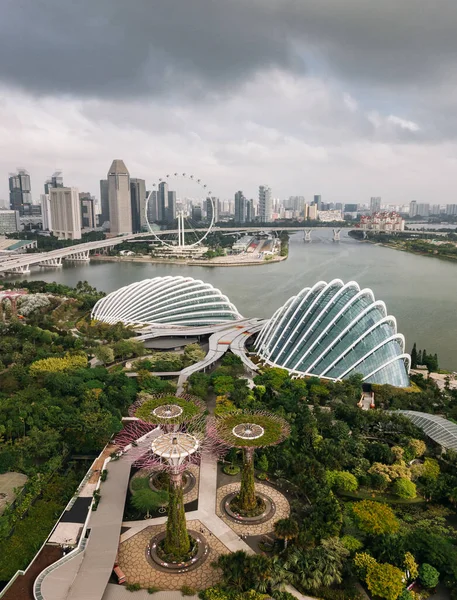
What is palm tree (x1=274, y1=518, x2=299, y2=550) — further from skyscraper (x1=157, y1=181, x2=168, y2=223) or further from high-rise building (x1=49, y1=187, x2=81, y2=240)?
skyscraper (x1=157, y1=181, x2=168, y2=223)

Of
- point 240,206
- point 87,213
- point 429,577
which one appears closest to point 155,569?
point 429,577

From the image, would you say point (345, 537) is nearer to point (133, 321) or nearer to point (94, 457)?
point (94, 457)

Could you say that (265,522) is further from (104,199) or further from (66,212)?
(104,199)

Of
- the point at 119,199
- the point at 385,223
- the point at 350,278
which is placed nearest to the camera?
the point at 350,278

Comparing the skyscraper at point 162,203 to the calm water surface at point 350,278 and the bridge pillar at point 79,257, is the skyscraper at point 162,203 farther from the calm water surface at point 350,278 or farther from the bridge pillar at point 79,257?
the bridge pillar at point 79,257

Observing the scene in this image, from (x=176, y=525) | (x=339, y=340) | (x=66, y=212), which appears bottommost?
(x=176, y=525)

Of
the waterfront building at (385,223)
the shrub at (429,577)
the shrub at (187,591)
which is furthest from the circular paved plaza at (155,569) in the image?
the waterfront building at (385,223)
